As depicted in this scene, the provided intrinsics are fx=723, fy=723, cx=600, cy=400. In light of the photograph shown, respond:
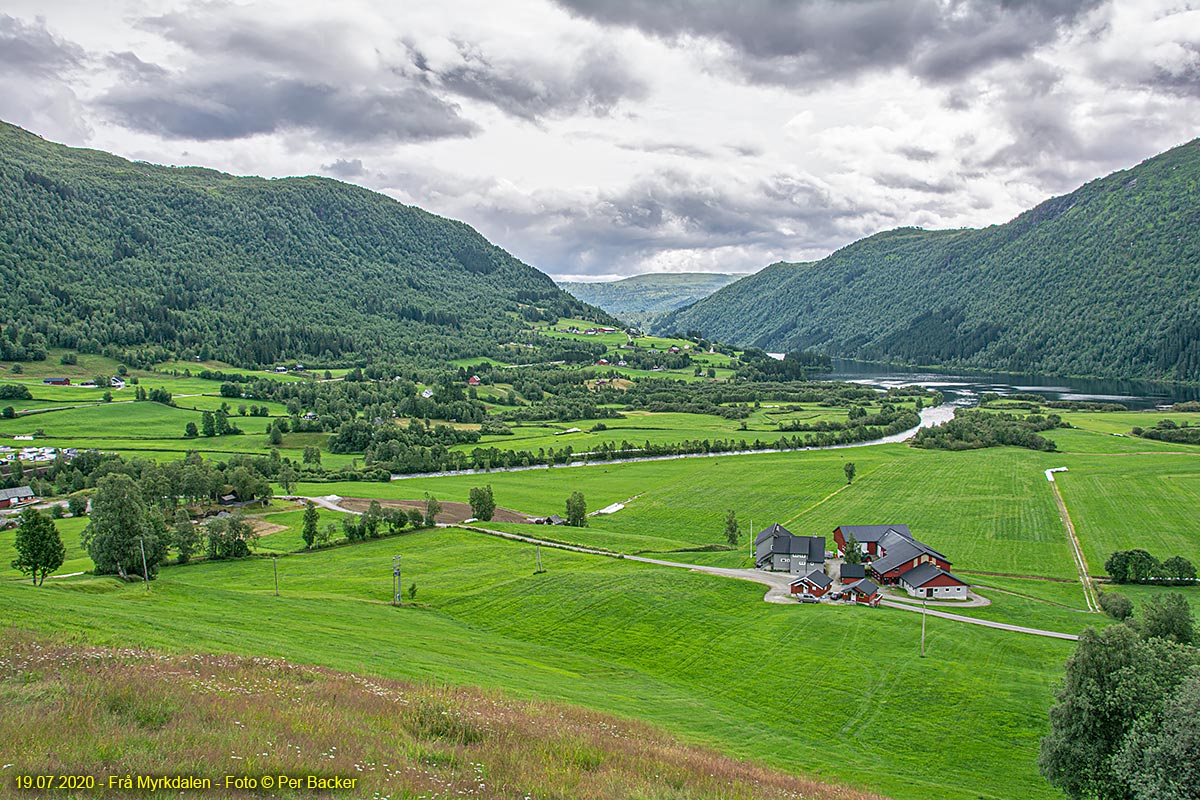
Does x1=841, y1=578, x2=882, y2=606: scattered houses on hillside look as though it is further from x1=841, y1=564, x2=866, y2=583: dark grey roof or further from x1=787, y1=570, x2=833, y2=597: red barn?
x1=841, y1=564, x2=866, y2=583: dark grey roof

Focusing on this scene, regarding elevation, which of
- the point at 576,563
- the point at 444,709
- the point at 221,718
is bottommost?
the point at 576,563

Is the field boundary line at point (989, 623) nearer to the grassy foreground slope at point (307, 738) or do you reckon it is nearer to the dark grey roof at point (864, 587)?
the dark grey roof at point (864, 587)

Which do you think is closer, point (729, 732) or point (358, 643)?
point (729, 732)

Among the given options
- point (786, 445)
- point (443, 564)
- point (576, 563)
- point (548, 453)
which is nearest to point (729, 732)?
point (576, 563)

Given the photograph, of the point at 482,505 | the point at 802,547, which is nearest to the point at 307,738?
the point at 802,547

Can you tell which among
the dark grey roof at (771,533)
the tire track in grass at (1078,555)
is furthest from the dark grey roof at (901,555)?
the tire track in grass at (1078,555)

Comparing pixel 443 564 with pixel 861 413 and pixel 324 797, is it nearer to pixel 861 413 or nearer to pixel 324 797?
pixel 324 797
